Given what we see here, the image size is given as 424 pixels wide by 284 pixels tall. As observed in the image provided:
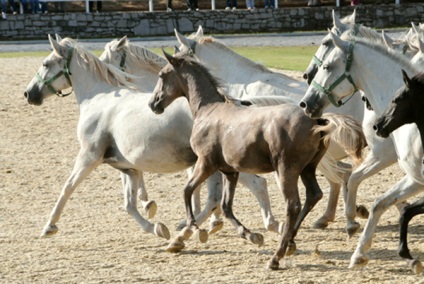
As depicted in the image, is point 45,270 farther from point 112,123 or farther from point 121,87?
point 121,87

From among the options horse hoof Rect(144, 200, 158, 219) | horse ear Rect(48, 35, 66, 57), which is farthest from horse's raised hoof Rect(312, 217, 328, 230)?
horse ear Rect(48, 35, 66, 57)

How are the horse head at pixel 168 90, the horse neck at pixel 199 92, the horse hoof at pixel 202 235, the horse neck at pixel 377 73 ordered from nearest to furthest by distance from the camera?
the horse neck at pixel 377 73, the horse hoof at pixel 202 235, the horse neck at pixel 199 92, the horse head at pixel 168 90

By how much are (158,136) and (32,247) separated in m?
1.53

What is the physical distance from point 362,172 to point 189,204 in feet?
5.99

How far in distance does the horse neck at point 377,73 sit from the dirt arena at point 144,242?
135 centimetres

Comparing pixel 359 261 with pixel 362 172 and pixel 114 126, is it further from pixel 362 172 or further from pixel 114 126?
pixel 114 126

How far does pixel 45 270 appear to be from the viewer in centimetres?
891

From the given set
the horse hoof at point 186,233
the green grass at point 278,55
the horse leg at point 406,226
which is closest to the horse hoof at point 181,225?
the horse hoof at point 186,233

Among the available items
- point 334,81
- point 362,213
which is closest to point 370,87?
point 334,81

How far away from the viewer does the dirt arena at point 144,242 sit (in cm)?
856

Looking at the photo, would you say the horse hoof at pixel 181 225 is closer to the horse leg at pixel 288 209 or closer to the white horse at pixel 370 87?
the horse leg at pixel 288 209

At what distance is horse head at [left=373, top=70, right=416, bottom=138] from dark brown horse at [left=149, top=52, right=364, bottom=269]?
1.69ft

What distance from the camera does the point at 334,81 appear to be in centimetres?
893

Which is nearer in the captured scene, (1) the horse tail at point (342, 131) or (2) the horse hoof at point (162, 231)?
(1) the horse tail at point (342, 131)
